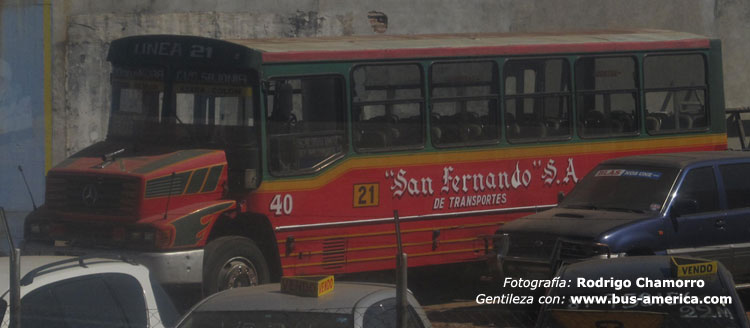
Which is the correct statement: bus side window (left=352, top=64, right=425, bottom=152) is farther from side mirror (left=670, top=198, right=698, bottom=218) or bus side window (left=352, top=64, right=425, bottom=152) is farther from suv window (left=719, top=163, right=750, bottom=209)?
suv window (left=719, top=163, right=750, bottom=209)

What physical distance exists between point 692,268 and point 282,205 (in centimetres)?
519

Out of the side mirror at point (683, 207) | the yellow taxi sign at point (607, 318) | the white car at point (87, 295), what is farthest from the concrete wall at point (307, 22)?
the yellow taxi sign at point (607, 318)

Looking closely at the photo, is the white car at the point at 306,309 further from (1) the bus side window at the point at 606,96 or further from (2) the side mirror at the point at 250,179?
(1) the bus side window at the point at 606,96

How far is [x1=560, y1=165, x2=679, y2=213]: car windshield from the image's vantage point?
10078mm

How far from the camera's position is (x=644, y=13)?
2020 centimetres

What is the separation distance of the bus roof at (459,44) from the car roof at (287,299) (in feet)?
14.8

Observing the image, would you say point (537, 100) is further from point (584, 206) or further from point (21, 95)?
point (21, 95)

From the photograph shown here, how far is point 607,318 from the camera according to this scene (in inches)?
235

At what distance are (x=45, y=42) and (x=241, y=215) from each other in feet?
27.3

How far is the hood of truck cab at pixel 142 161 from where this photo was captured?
9.98 metres

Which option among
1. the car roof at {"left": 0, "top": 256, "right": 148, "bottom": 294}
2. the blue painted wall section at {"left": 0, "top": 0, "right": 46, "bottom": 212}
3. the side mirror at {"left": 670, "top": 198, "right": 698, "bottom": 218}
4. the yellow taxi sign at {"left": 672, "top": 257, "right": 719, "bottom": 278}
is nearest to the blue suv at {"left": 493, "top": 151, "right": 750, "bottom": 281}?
the side mirror at {"left": 670, "top": 198, "right": 698, "bottom": 218}

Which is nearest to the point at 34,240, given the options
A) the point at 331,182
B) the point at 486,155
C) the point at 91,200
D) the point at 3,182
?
the point at 91,200

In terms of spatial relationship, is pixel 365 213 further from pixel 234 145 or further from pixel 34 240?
pixel 34 240

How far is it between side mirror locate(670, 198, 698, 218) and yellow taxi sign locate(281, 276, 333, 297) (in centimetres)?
492
